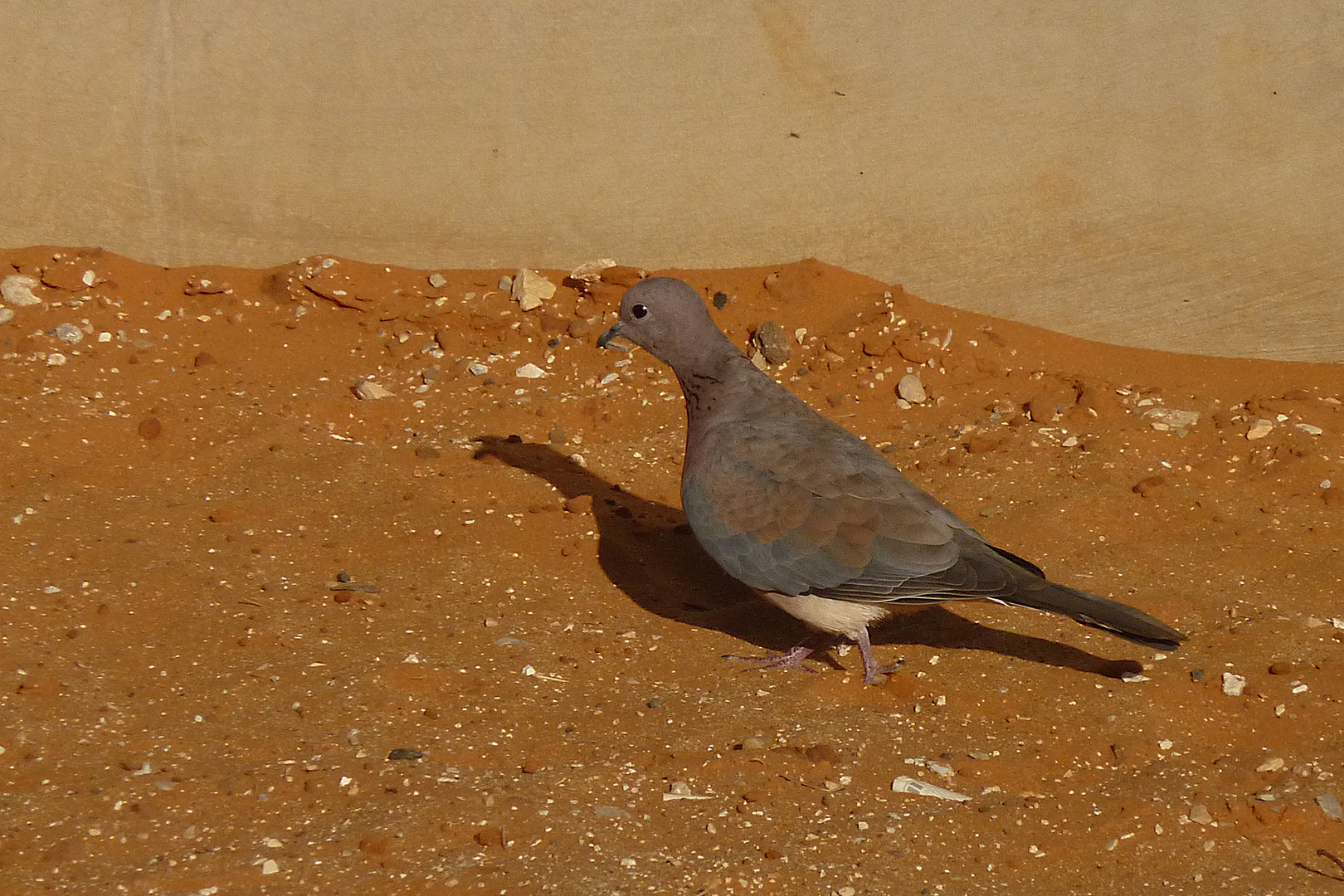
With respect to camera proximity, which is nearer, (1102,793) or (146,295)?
(1102,793)

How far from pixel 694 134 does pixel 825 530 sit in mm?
3936

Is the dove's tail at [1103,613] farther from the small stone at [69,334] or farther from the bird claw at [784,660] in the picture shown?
the small stone at [69,334]

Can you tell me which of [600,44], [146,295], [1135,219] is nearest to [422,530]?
[146,295]

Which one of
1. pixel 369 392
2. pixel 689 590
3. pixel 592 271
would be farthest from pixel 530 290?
pixel 689 590

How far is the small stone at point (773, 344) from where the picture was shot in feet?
23.5

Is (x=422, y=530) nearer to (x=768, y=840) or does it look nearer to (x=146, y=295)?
(x=768, y=840)

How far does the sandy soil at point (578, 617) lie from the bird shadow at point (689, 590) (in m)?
0.02

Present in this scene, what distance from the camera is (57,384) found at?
21.7ft

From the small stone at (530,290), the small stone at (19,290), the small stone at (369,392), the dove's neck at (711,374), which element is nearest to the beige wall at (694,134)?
the small stone at (530,290)

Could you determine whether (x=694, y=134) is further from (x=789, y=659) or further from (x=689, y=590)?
(x=789, y=659)

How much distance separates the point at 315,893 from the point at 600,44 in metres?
5.90

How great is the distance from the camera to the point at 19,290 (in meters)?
7.42

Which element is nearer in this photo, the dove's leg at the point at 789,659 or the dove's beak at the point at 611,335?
the dove's leg at the point at 789,659

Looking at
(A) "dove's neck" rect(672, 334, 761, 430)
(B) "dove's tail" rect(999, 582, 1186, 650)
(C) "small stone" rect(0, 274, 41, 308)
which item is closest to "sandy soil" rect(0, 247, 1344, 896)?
(C) "small stone" rect(0, 274, 41, 308)
